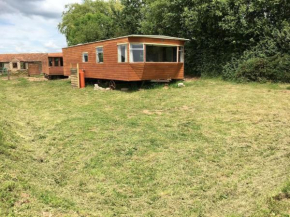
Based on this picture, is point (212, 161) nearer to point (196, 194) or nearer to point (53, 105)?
point (196, 194)

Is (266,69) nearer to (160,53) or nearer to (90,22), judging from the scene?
(160,53)

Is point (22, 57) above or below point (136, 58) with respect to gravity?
above

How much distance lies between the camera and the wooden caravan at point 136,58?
11.7 meters

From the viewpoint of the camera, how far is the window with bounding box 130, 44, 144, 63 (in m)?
11.7

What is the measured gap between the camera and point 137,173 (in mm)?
4414

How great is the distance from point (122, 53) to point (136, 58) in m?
0.83

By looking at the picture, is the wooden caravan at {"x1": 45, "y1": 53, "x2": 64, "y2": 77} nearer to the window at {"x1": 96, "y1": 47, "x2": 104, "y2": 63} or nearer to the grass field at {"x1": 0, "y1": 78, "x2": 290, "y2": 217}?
the window at {"x1": 96, "y1": 47, "x2": 104, "y2": 63}

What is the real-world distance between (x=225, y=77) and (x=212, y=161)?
1048 centimetres

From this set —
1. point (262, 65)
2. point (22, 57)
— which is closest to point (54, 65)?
point (262, 65)

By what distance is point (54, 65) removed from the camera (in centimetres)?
2239

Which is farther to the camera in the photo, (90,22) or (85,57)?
(90,22)

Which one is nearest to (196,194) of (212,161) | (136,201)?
(136,201)

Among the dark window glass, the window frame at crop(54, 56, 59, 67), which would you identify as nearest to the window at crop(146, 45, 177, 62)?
the dark window glass

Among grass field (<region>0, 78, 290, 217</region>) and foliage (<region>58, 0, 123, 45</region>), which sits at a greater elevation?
foliage (<region>58, 0, 123, 45</region>)
